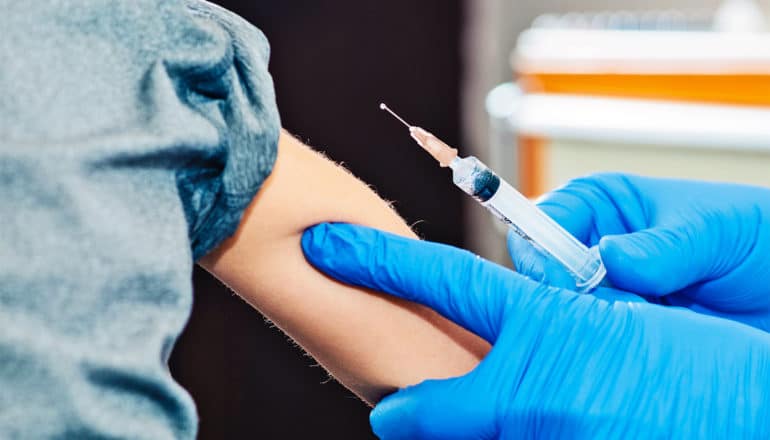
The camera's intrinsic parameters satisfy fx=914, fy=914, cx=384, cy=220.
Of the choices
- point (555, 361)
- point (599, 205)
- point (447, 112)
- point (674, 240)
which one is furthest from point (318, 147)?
point (555, 361)

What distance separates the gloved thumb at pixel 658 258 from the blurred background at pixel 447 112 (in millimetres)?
1182

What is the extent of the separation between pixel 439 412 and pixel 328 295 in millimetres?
142

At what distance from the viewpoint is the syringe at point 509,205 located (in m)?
0.83

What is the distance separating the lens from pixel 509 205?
0.85 meters

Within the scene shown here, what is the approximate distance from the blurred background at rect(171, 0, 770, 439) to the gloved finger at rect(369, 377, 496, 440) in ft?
4.44

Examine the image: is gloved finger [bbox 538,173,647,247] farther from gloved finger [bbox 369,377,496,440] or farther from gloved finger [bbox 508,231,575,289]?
gloved finger [bbox 369,377,496,440]

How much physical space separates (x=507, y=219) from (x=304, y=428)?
1.57 m

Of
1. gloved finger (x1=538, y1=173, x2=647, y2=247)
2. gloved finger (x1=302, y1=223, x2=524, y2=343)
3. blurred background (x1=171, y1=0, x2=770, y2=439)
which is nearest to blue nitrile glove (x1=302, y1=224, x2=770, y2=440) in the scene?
gloved finger (x1=302, y1=223, x2=524, y2=343)

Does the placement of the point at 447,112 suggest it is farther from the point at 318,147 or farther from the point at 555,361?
the point at 555,361

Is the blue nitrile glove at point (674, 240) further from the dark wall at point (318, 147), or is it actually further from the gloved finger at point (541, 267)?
the dark wall at point (318, 147)

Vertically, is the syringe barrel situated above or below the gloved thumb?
above

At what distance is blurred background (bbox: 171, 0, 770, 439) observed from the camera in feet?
7.00

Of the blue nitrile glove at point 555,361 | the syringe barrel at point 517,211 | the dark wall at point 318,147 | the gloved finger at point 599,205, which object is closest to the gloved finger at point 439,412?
the blue nitrile glove at point 555,361

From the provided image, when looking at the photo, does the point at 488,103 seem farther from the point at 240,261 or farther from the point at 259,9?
the point at 240,261
